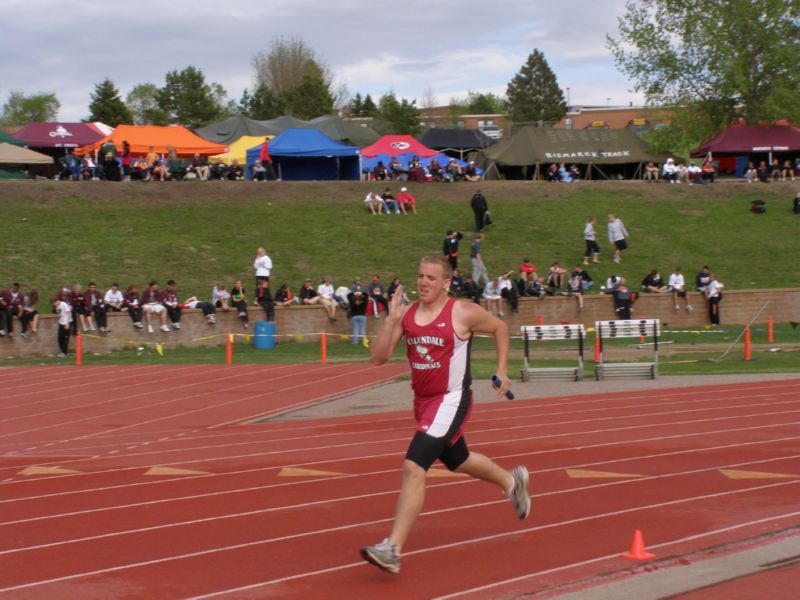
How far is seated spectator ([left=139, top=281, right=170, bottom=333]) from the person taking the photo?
80.7 ft

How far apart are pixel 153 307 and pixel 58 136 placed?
21.7 metres

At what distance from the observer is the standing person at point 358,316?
24781 millimetres

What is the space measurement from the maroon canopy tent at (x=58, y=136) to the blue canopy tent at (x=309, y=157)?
711 centimetres

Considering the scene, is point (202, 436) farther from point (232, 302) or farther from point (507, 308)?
point (507, 308)

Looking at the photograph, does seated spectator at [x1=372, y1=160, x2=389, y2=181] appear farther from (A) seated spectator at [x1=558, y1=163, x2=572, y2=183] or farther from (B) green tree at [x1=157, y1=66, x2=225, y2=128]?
(B) green tree at [x1=157, y1=66, x2=225, y2=128]

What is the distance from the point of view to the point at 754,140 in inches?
1813

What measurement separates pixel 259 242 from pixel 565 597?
2841 centimetres

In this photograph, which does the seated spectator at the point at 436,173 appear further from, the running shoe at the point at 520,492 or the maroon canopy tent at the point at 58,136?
the running shoe at the point at 520,492

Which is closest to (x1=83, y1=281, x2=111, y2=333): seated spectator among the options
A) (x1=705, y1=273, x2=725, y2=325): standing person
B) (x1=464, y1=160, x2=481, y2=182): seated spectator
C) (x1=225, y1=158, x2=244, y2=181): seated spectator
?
(x1=705, y1=273, x2=725, y2=325): standing person

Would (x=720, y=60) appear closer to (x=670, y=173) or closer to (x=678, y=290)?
(x=670, y=173)

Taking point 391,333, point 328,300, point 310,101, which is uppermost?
point 310,101

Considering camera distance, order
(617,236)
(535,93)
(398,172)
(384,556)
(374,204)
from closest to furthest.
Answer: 1. (384,556)
2. (617,236)
3. (374,204)
4. (398,172)
5. (535,93)

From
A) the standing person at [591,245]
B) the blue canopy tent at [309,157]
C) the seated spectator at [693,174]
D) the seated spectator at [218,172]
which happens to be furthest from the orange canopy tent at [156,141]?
the seated spectator at [693,174]

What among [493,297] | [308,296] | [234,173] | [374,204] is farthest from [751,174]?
[308,296]
